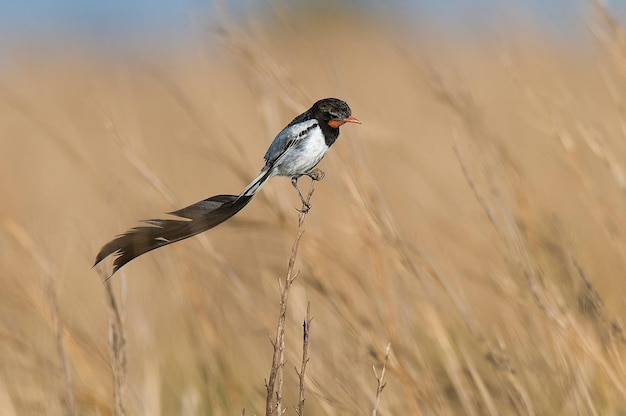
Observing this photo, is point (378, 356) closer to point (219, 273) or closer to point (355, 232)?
point (355, 232)

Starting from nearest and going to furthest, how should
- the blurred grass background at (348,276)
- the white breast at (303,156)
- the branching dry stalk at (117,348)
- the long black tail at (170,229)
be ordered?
the long black tail at (170,229) → the white breast at (303,156) → the branching dry stalk at (117,348) → the blurred grass background at (348,276)

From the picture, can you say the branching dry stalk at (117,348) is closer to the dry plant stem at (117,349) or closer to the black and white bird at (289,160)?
the dry plant stem at (117,349)

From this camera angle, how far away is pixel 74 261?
5.60 m

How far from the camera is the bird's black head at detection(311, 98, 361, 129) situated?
1632mm

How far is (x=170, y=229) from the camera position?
129 cm

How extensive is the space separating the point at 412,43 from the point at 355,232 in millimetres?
643

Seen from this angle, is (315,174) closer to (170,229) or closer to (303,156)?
(303,156)

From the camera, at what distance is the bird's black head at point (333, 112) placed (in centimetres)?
163

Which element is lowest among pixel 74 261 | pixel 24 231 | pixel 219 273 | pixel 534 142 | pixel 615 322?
pixel 534 142

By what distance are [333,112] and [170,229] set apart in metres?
0.48

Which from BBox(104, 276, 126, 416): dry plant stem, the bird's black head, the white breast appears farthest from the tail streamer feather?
BBox(104, 276, 126, 416): dry plant stem

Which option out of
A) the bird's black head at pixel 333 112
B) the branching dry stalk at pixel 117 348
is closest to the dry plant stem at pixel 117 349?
the branching dry stalk at pixel 117 348

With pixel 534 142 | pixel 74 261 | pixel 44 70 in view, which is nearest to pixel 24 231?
pixel 74 261

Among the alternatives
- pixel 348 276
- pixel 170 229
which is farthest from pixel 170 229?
pixel 348 276
